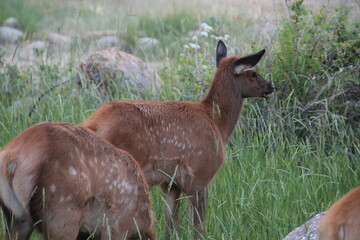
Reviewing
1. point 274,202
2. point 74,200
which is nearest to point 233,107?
point 274,202

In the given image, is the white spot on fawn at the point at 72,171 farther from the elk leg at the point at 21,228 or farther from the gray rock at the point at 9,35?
the gray rock at the point at 9,35

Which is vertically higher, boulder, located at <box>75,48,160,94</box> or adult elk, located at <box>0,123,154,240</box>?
adult elk, located at <box>0,123,154,240</box>

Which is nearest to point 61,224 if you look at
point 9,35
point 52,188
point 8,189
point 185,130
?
point 52,188

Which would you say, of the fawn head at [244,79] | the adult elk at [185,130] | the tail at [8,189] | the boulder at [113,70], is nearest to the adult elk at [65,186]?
the tail at [8,189]

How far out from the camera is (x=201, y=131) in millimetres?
6707

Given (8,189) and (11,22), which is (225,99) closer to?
(8,189)

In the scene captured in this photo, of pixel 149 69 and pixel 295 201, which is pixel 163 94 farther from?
pixel 295 201

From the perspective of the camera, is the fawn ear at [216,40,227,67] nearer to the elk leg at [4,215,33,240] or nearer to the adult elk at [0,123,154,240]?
the adult elk at [0,123,154,240]

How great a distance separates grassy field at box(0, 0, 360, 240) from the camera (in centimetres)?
Answer: 620

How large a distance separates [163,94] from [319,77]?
1.82 metres

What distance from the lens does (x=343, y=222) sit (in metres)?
4.16

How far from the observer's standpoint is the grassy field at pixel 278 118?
620cm

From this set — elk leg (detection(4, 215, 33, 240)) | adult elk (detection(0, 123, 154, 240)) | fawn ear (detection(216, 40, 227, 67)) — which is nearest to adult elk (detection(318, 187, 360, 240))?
adult elk (detection(0, 123, 154, 240))

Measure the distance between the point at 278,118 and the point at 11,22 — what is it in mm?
9489
